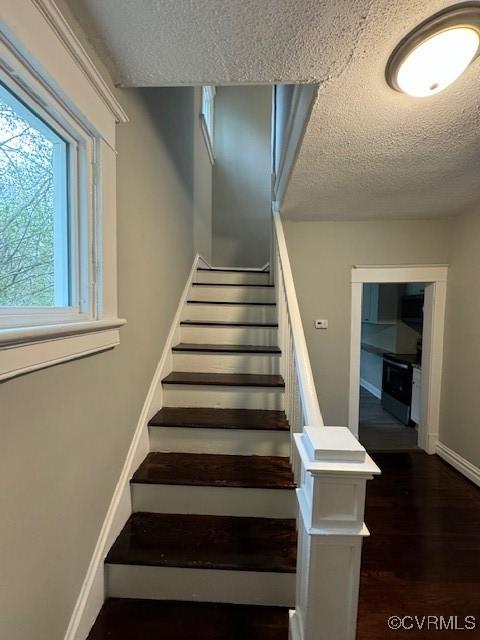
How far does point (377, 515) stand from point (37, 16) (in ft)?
9.17

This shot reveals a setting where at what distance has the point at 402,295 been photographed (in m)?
4.71

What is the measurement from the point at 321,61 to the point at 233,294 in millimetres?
2033

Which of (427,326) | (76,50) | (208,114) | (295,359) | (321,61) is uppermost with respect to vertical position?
(208,114)

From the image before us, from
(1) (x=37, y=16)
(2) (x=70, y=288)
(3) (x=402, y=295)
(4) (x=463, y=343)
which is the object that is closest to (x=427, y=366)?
(4) (x=463, y=343)

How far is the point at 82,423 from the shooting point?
3.61ft

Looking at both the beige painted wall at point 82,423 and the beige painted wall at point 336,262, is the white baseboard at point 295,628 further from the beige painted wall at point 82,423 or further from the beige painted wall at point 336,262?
the beige painted wall at point 336,262

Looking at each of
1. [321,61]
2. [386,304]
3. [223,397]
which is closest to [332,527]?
[223,397]

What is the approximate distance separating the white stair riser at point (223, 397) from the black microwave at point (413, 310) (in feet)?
10.2

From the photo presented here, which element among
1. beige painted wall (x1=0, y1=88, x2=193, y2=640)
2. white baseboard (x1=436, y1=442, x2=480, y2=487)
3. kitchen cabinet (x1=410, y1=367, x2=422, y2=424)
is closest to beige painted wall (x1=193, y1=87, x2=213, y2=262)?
beige painted wall (x1=0, y1=88, x2=193, y2=640)

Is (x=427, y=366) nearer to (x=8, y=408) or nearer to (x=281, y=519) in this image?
(x=281, y=519)

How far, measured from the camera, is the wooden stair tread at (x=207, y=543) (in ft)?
4.05

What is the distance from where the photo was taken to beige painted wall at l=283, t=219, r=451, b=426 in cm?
291

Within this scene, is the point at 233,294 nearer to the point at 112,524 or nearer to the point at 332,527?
the point at 112,524

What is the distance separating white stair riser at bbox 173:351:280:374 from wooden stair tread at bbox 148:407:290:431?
347 millimetres
